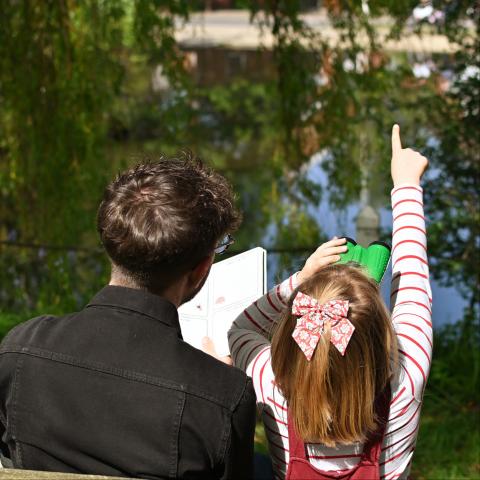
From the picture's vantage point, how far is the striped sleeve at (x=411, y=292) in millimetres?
1659

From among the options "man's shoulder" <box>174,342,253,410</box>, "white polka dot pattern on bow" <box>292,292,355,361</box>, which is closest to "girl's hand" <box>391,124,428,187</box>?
"white polka dot pattern on bow" <box>292,292,355,361</box>

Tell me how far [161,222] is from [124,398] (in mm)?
320

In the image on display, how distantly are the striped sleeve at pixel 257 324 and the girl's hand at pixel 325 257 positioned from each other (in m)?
0.08

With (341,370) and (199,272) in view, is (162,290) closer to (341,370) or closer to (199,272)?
(199,272)

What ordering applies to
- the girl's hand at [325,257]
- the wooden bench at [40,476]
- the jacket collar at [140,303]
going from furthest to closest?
the girl's hand at [325,257]
the jacket collar at [140,303]
the wooden bench at [40,476]

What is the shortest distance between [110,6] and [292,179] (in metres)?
1.81

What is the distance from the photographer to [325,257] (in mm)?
1786

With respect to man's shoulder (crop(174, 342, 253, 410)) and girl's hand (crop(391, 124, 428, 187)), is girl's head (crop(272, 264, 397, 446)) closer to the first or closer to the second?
man's shoulder (crop(174, 342, 253, 410))

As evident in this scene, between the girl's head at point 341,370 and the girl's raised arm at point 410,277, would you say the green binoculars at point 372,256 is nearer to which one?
the girl's raised arm at point 410,277

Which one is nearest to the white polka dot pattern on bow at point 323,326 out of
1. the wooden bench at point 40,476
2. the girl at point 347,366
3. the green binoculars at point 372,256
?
the girl at point 347,366

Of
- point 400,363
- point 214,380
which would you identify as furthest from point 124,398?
point 400,363

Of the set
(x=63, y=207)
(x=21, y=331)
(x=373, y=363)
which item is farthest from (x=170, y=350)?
(x=63, y=207)

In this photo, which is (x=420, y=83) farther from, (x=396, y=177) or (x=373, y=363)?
(x=373, y=363)

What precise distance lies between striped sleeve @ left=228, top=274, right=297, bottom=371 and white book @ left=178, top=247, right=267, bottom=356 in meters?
0.13
